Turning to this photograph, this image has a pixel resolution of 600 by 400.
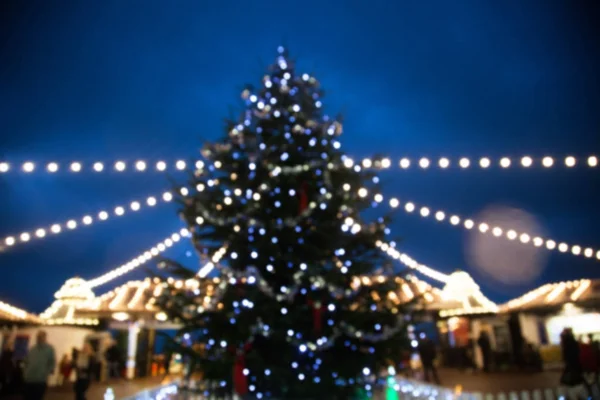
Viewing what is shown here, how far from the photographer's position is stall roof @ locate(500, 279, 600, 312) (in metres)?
14.8

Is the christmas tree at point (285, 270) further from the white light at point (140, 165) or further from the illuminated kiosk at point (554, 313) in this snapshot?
the illuminated kiosk at point (554, 313)

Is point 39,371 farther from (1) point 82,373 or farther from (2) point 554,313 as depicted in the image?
(2) point 554,313

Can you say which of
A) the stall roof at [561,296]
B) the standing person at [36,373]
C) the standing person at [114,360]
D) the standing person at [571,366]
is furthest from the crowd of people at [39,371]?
the stall roof at [561,296]

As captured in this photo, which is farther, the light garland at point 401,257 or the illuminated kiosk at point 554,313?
the illuminated kiosk at point 554,313

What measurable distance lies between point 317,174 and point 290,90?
1.37m

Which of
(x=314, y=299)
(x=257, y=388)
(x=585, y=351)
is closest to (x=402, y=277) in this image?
(x=314, y=299)

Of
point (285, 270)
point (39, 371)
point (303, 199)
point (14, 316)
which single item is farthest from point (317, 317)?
point (14, 316)

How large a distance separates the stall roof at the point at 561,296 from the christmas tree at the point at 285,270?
37.1 ft

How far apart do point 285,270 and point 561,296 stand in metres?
13.2

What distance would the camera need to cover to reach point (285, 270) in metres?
6.11

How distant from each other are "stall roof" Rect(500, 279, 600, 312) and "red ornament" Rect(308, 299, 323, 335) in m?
12.3

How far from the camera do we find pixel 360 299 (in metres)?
6.18

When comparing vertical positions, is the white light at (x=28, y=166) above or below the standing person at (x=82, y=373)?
above

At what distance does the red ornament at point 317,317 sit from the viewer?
18.9 feet
